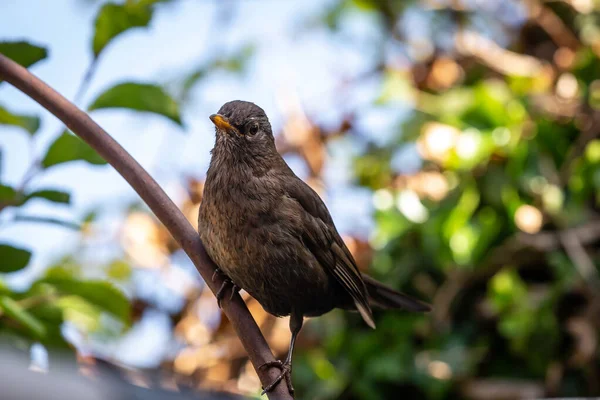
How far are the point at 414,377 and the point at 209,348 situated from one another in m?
1.31

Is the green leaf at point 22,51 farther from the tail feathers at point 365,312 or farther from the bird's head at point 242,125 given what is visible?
the tail feathers at point 365,312

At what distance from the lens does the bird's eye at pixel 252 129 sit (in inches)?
97.0

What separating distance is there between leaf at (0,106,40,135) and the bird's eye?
709 mm

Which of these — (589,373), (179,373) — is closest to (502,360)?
(589,373)

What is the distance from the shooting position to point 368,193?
4457 millimetres

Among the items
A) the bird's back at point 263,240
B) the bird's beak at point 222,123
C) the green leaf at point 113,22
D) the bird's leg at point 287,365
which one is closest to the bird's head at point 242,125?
the bird's beak at point 222,123

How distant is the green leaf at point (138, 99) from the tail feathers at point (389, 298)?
3.72 feet

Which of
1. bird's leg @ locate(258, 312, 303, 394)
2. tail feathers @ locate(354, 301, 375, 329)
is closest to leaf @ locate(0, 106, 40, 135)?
bird's leg @ locate(258, 312, 303, 394)

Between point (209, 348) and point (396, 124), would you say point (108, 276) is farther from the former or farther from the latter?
point (396, 124)

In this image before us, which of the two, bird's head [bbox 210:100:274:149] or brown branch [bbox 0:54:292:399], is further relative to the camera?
bird's head [bbox 210:100:274:149]

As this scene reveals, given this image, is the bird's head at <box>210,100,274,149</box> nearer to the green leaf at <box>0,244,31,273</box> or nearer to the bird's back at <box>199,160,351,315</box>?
the bird's back at <box>199,160,351,315</box>

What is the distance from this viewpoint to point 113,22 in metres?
1.92

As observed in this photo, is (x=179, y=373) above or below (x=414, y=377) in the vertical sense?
above

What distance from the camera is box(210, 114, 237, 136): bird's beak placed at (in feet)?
7.56
